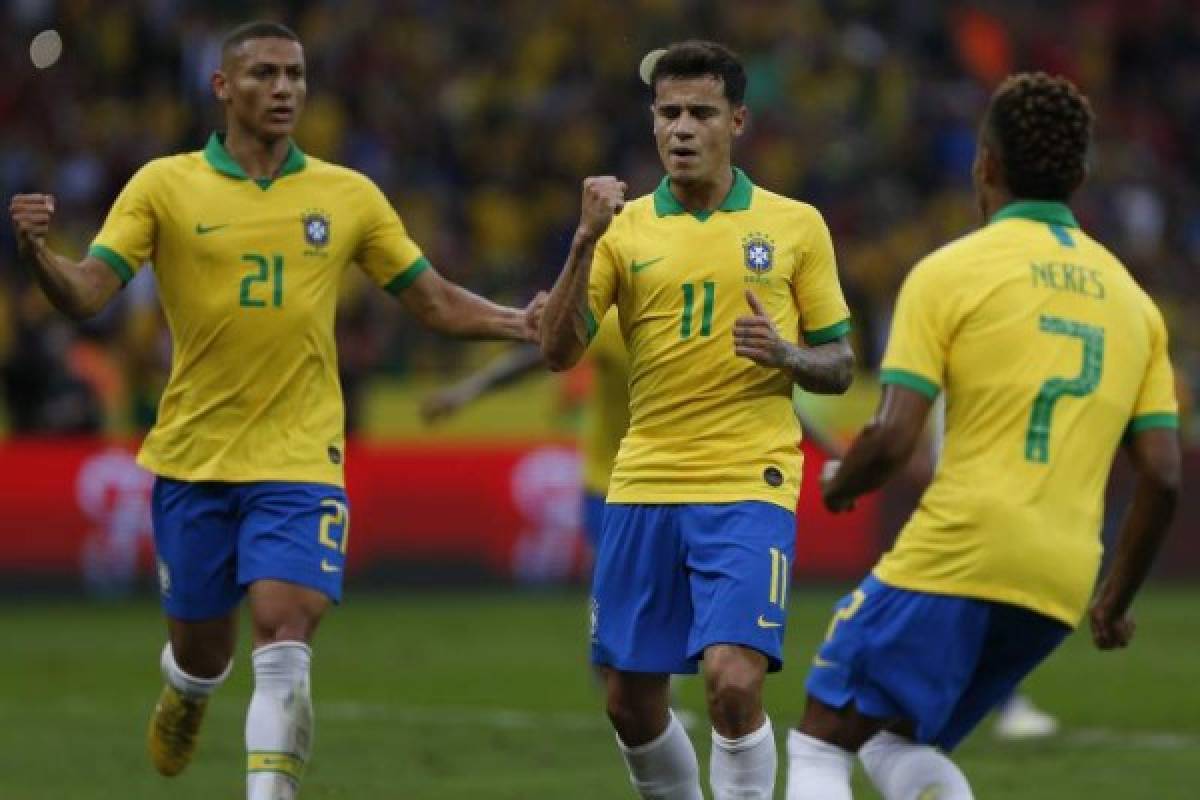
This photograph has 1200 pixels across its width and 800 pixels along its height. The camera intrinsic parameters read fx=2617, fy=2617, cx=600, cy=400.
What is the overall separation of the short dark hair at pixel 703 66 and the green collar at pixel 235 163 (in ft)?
5.60

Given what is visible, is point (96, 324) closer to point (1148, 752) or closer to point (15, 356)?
point (15, 356)

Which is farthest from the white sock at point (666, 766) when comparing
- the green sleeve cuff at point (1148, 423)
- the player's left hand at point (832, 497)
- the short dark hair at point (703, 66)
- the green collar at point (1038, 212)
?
the green collar at point (1038, 212)

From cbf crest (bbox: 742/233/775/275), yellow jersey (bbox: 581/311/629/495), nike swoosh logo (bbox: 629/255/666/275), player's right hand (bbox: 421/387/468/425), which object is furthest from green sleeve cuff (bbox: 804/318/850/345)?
yellow jersey (bbox: 581/311/629/495)

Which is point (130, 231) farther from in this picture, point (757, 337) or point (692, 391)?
point (757, 337)

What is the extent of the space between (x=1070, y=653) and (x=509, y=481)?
20.1 feet

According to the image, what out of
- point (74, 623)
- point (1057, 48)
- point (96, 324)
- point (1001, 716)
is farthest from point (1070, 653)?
point (1057, 48)

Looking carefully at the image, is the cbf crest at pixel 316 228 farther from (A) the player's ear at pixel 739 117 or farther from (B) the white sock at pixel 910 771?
(B) the white sock at pixel 910 771

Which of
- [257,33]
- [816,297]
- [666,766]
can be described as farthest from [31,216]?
[666,766]

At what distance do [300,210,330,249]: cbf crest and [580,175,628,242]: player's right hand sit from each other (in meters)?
1.93

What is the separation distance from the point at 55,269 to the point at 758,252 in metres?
2.61

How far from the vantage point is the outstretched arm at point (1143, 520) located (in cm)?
705

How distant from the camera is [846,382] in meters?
8.85

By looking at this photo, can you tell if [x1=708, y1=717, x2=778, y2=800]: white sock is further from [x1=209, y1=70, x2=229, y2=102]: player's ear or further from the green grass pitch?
[x1=209, y1=70, x2=229, y2=102]: player's ear

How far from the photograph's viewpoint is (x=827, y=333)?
8.95 meters
